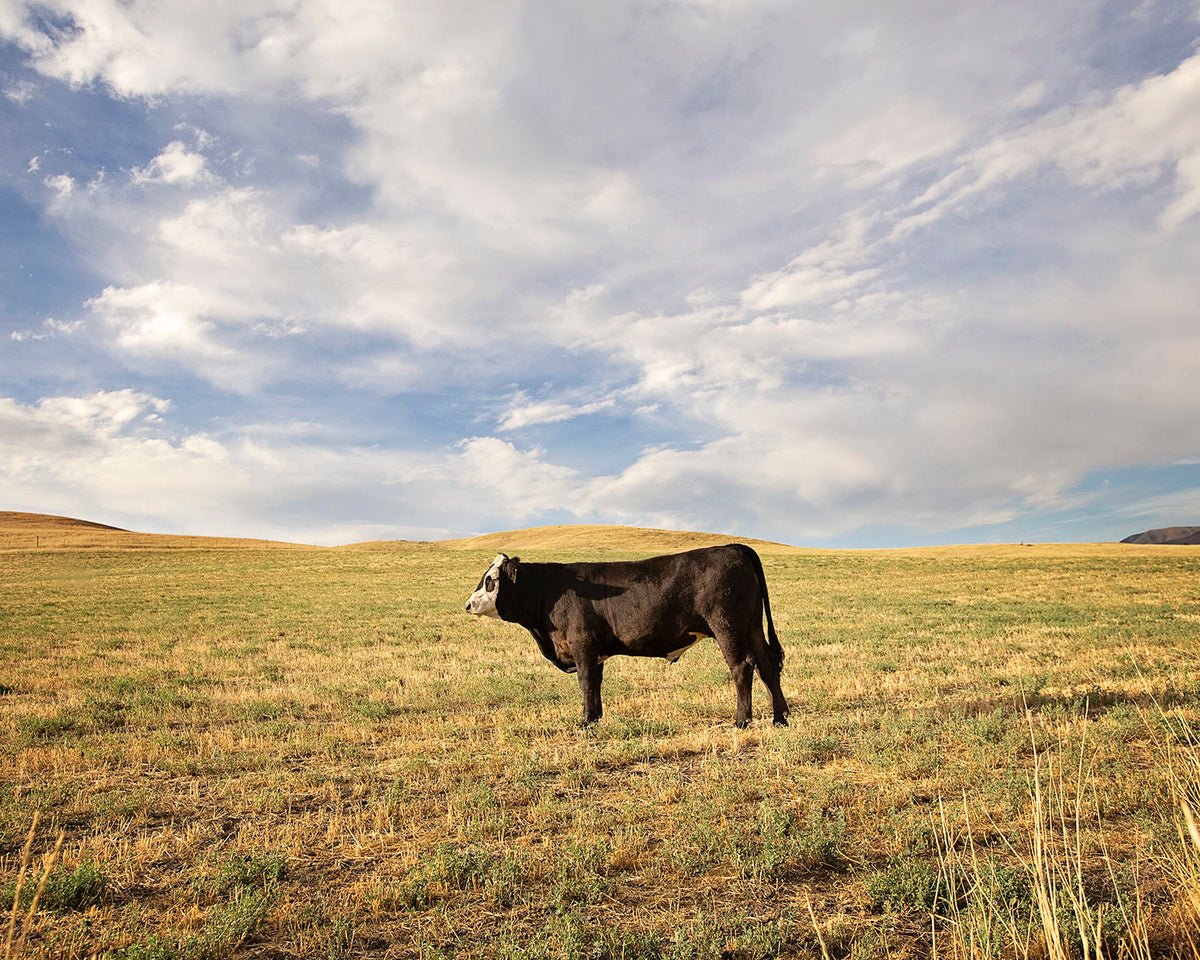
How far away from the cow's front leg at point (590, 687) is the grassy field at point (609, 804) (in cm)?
46

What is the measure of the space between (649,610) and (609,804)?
318 centimetres

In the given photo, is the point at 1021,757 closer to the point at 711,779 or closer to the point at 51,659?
the point at 711,779

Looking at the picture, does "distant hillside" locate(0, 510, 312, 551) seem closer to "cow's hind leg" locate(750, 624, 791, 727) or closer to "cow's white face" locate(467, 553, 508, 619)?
"cow's white face" locate(467, 553, 508, 619)

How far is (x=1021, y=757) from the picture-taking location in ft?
23.6

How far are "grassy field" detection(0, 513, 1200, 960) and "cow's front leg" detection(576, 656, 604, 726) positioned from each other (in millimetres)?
462

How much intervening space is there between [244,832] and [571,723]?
4.48m

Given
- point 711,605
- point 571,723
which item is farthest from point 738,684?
point 571,723

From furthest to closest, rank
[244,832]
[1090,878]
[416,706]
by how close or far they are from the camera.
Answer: [416,706] < [244,832] < [1090,878]

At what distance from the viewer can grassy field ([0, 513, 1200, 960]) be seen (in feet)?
13.8

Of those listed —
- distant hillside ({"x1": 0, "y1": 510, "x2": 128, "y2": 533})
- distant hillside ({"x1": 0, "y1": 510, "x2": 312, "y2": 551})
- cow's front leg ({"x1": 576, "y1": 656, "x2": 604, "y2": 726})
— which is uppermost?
distant hillside ({"x1": 0, "y1": 510, "x2": 128, "y2": 533})

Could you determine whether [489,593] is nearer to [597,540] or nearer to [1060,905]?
[1060,905]

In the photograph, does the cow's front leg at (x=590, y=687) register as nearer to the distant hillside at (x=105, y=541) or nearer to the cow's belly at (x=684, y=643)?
the cow's belly at (x=684, y=643)

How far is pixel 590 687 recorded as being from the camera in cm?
962

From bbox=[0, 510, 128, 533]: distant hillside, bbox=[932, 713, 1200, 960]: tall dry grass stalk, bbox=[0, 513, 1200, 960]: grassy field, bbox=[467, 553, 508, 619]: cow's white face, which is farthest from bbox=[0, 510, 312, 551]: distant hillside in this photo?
bbox=[932, 713, 1200, 960]: tall dry grass stalk
